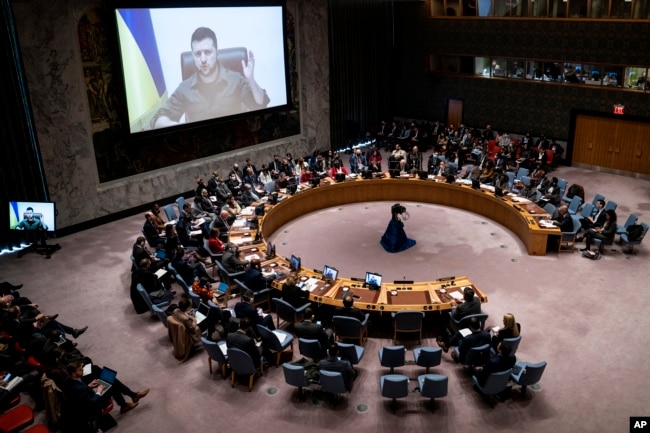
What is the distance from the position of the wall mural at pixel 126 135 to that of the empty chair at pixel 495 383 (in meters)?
11.4

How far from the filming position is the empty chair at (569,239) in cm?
1242

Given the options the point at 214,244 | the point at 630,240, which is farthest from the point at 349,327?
the point at 630,240

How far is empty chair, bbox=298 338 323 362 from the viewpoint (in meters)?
8.11

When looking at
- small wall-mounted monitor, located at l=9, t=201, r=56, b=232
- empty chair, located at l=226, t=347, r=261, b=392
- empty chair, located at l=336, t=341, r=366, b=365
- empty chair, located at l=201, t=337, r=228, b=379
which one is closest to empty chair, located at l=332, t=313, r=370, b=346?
empty chair, located at l=336, t=341, r=366, b=365

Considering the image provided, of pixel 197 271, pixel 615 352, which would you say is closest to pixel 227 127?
pixel 197 271

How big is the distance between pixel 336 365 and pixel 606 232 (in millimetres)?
7819

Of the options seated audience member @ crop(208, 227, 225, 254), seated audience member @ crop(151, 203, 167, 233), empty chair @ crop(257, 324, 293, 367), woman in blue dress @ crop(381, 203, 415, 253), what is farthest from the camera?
seated audience member @ crop(151, 203, 167, 233)

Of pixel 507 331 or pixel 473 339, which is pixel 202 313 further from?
pixel 507 331

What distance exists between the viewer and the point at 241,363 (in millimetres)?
7996

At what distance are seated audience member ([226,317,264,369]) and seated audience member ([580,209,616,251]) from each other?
8201mm

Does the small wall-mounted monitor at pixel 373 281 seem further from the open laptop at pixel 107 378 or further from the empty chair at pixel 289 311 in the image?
the open laptop at pixel 107 378

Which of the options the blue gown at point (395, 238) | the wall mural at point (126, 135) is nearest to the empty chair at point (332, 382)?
the blue gown at point (395, 238)

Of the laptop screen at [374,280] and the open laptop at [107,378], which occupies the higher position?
the laptop screen at [374,280]

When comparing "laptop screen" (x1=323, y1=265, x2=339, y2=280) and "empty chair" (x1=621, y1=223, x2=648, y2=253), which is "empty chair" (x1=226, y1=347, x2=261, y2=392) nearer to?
"laptop screen" (x1=323, y1=265, x2=339, y2=280)
